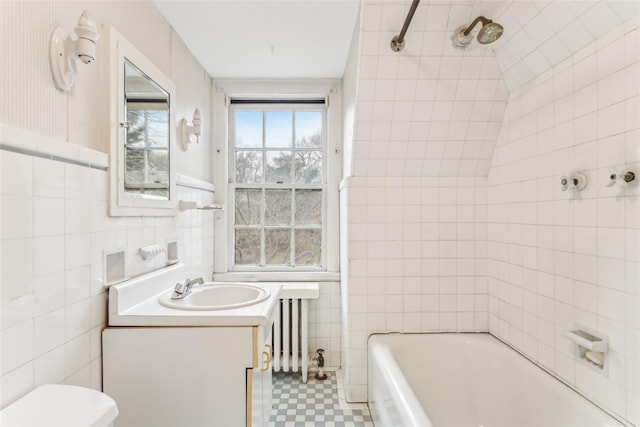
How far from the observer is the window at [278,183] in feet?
8.62

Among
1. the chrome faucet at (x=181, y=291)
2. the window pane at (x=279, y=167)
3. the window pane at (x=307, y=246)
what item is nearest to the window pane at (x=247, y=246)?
the window pane at (x=307, y=246)

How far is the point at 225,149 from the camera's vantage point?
8.47 ft

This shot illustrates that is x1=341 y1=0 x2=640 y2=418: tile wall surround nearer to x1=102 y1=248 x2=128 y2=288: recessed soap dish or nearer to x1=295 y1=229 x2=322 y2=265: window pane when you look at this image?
x1=295 y1=229 x2=322 y2=265: window pane

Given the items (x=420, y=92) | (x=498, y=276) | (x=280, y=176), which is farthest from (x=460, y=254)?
(x=280, y=176)

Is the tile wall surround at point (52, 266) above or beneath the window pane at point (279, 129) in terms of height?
beneath

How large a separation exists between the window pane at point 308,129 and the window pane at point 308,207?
39 centimetres

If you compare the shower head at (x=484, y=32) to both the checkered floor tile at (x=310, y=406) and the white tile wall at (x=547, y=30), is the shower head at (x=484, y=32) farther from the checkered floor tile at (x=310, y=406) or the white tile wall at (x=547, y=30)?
the checkered floor tile at (x=310, y=406)

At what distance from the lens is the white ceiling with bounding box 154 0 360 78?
1.72 m

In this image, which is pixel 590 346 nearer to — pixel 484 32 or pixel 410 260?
pixel 410 260

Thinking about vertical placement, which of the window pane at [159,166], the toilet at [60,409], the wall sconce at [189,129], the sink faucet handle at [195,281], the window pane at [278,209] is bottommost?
the toilet at [60,409]

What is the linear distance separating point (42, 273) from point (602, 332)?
197 cm

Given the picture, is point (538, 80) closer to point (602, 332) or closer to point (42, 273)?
point (602, 332)

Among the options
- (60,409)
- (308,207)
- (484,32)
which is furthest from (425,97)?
(60,409)

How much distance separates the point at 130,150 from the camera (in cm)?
147
